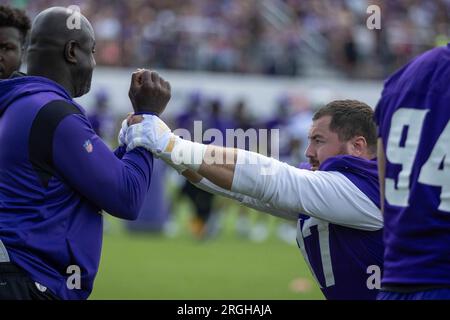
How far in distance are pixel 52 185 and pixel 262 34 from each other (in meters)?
21.7

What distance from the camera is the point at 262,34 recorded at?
979 inches

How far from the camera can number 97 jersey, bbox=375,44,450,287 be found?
10.00 ft

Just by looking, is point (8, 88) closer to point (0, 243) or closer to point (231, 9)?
point (0, 243)

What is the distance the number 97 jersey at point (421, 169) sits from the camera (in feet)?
10.00

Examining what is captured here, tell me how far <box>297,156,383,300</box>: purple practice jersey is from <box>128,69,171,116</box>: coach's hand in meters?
0.75

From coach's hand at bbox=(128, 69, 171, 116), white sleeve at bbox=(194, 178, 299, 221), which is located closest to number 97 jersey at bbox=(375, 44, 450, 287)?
white sleeve at bbox=(194, 178, 299, 221)

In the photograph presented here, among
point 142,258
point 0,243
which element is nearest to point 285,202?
point 0,243

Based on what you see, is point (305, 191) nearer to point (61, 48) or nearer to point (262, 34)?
point (61, 48)

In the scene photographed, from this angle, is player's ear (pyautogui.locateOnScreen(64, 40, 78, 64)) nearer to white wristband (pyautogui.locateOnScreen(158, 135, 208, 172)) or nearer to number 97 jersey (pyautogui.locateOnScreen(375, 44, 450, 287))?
white wristband (pyautogui.locateOnScreen(158, 135, 208, 172))

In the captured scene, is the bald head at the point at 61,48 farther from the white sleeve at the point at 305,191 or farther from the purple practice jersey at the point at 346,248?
the purple practice jersey at the point at 346,248

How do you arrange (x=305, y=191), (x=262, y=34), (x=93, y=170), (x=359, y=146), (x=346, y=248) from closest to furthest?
(x=93, y=170) → (x=305, y=191) → (x=346, y=248) → (x=359, y=146) → (x=262, y=34)

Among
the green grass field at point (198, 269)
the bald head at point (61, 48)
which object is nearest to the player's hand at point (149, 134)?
the bald head at point (61, 48)

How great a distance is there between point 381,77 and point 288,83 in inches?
102

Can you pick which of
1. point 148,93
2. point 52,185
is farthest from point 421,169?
point 52,185
